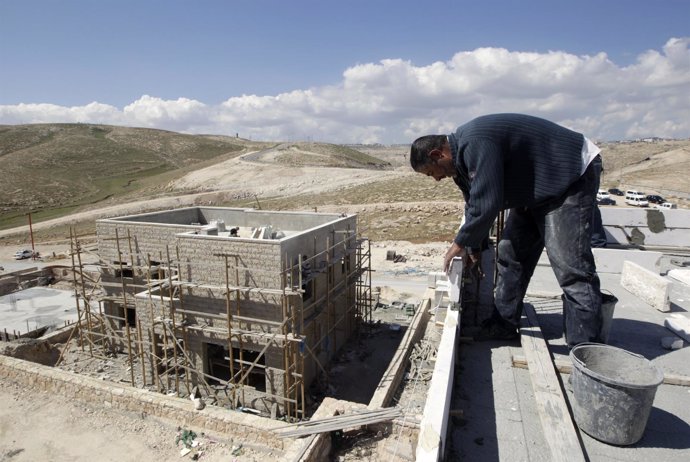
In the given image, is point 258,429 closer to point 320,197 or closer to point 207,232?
point 207,232

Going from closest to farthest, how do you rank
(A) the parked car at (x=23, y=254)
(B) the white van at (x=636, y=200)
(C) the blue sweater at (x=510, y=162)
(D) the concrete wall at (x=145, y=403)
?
(C) the blue sweater at (x=510, y=162) → (D) the concrete wall at (x=145, y=403) → (A) the parked car at (x=23, y=254) → (B) the white van at (x=636, y=200)

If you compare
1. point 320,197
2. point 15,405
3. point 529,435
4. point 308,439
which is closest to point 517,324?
point 529,435

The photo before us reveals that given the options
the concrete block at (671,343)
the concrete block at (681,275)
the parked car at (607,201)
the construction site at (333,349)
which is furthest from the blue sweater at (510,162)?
the parked car at (607,201)

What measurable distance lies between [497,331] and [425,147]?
2.41m

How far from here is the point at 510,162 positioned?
384cm

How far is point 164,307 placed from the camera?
12938mm

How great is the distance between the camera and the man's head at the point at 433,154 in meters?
3.96

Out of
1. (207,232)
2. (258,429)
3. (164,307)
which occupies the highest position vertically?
(207,232)

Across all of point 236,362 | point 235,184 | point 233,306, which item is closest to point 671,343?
point 233,306

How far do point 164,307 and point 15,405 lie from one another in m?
5.72

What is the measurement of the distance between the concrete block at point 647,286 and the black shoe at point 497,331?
3.16 m

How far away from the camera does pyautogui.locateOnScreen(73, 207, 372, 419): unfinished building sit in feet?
38.5

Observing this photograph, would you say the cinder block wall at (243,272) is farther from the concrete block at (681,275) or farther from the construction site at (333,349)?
the concrete block at (681,275)

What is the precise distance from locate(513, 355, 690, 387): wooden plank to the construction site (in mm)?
12
